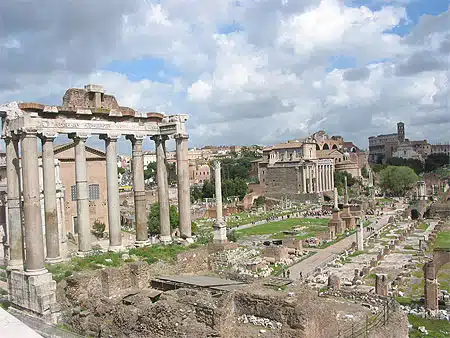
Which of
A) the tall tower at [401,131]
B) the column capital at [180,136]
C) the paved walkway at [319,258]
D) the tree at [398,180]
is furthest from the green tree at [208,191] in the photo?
the tall tower at [401,131]

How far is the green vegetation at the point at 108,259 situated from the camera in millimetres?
13438

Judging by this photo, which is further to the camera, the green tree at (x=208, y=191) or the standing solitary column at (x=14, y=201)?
the green tree at (x=208, y=191)

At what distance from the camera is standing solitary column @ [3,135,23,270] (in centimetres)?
1387

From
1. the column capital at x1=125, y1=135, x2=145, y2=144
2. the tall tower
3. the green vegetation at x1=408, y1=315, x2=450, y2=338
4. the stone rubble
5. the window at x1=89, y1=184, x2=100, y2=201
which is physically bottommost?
the green vegetation at x1=408, y1=315, x2=450, y2=338

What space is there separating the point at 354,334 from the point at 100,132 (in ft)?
33.4

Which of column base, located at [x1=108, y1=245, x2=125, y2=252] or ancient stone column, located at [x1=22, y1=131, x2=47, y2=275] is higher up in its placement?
ancient stone column, located at [x1=22, y1=131, x2=47, y2=275]

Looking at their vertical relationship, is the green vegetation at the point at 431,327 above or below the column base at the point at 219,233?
below

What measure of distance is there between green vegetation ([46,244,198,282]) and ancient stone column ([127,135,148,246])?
0.72 metres

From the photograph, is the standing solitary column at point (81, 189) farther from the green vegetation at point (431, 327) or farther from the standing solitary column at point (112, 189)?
the green vegetation at point (431, 327)

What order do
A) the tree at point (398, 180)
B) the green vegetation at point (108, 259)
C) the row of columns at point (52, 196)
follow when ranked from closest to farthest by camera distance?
the row of columns at point (52, 196) < the green vegetation at point (108, 259) < the tree at point (398, 180)

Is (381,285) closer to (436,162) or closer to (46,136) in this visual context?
(46,136)

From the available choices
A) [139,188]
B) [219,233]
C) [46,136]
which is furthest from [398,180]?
[46,136]

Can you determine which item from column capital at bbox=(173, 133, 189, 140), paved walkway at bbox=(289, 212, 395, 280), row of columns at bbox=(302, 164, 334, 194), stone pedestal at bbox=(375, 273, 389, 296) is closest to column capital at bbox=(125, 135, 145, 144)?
column capital at bbox=(173, 133, 189, 140)

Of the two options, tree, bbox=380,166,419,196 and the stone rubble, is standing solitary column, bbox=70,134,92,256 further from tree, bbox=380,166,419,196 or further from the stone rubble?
tree, bbox=380,166,419,196
